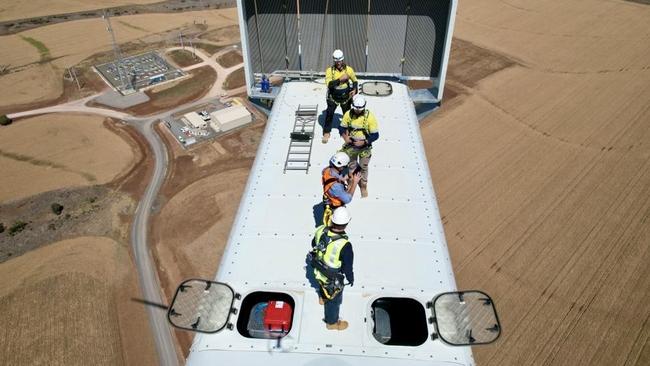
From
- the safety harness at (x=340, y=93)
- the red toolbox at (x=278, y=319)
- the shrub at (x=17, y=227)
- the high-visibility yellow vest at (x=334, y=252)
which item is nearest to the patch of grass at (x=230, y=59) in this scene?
A: the shrub at (x=17, y=227)

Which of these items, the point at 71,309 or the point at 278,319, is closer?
the point at 278,319

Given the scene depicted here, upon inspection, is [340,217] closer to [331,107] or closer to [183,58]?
[331,107]

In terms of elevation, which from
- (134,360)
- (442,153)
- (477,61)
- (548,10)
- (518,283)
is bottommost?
(134,360)

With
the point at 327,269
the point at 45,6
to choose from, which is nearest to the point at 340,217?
the point at 327,269

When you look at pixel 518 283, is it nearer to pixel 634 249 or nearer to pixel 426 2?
pixel 634 249

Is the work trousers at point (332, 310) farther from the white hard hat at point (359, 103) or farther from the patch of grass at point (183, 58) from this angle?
the patch of grass at point (183, 58)

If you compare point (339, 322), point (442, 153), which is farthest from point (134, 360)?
point (442, 153)
